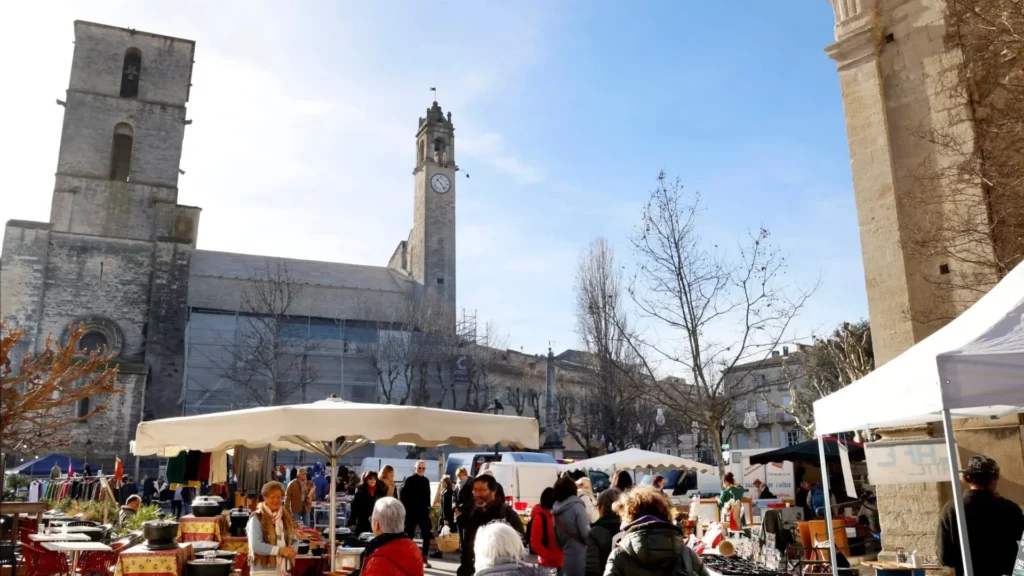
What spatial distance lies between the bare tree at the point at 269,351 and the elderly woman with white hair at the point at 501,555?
3454 cm

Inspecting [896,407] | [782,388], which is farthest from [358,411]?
[782,388]

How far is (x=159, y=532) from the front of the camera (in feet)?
21.5

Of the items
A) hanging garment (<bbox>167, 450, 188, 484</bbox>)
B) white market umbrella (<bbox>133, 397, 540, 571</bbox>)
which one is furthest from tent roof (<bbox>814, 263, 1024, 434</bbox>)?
hanging garment (<bbox>167, 450, 188, 484</bbox>)

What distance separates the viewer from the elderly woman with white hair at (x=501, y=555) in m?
4.02

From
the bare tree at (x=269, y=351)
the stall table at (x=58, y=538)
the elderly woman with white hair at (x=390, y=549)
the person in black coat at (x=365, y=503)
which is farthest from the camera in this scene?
the bare tree at (x=269, y=351)

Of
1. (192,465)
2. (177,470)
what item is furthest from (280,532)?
(177,470)

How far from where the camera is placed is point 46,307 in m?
34.7

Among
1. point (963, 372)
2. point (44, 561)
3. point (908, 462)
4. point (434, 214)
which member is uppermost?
point (434, 214)

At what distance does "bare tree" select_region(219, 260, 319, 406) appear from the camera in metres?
38.9

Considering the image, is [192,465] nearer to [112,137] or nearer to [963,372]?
[963,372]

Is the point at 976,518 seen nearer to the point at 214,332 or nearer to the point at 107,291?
the point at 107,291

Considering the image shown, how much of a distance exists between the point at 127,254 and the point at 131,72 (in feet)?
34.3

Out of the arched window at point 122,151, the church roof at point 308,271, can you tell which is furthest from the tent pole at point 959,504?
the church roof at point 308,271

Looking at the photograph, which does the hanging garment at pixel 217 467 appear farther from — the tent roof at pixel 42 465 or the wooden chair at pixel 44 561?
the tent roof at pixel 42 465
